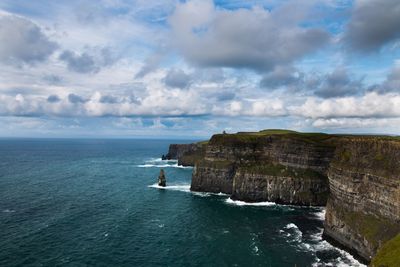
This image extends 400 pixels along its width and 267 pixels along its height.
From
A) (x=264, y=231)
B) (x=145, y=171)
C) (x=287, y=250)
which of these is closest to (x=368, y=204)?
(x=287, y=250)

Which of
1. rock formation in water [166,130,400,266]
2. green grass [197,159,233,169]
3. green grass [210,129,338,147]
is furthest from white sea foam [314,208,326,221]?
green grass [197,159,233,169]

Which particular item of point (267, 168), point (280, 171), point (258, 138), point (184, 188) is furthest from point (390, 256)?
point (184, 188)

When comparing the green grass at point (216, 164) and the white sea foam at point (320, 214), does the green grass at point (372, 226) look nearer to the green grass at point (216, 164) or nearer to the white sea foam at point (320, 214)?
the white sea foam at point (320, 214)

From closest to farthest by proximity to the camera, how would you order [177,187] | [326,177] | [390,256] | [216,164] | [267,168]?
1. [390,256]
2. [326,177]
3. [267,168]
4. [216,164]
5. [177,187]

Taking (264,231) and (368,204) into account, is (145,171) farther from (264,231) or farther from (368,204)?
(368,204)

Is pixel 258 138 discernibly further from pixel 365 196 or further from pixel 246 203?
pixel 365 196

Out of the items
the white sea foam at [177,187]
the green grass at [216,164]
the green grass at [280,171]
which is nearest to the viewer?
the green grass at [280,171]

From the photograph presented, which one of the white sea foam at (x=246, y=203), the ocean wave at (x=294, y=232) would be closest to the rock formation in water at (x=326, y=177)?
the white sea foam at (x=246, y=203)

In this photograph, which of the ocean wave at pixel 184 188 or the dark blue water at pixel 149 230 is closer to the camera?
the dark blue water at pixel 149 230
